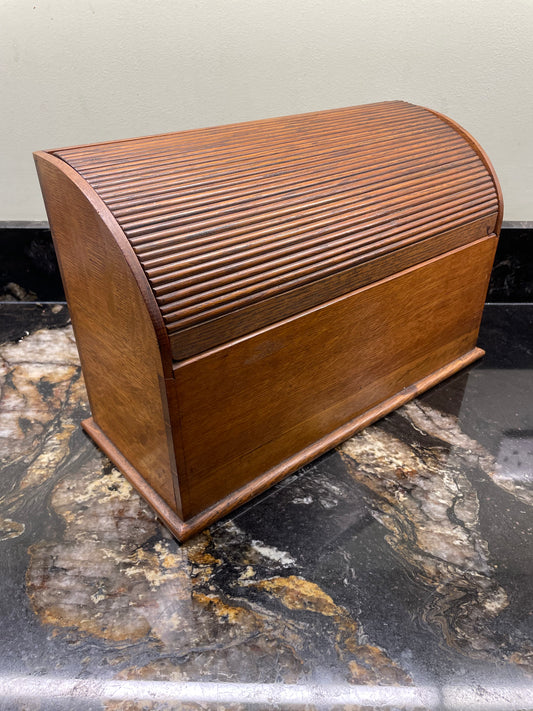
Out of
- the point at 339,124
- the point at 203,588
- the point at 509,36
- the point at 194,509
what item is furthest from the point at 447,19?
the point at 203,588

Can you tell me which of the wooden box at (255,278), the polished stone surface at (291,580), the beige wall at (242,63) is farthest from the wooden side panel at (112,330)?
the beige wall at (242,63)

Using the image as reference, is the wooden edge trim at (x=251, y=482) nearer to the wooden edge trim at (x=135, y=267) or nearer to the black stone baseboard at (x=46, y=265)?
the wooden edge trim at (x=135, y=267)

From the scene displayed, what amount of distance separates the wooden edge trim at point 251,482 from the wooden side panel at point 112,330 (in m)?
0.02

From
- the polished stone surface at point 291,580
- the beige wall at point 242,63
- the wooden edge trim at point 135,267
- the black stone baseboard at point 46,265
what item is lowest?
the polished stone surface at point 291,580

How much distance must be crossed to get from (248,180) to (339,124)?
0.37 meters

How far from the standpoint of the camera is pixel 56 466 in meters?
1.20

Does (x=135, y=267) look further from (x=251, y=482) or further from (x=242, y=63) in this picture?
(x=242, y=63)

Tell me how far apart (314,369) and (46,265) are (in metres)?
1.05

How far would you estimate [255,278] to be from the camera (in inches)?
36.5

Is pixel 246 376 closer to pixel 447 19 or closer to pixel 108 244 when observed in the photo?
pixel 108 244

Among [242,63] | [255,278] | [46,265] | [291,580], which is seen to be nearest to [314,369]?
[255,278]

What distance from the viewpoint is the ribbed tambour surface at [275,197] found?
34.1 inches

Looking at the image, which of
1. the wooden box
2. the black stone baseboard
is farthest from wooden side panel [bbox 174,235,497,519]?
the black stone baseboard

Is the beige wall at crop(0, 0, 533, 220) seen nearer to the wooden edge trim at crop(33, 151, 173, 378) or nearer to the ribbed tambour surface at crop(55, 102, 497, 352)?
the ribbed tambour surface at crop(55, 102, 497, 352)
